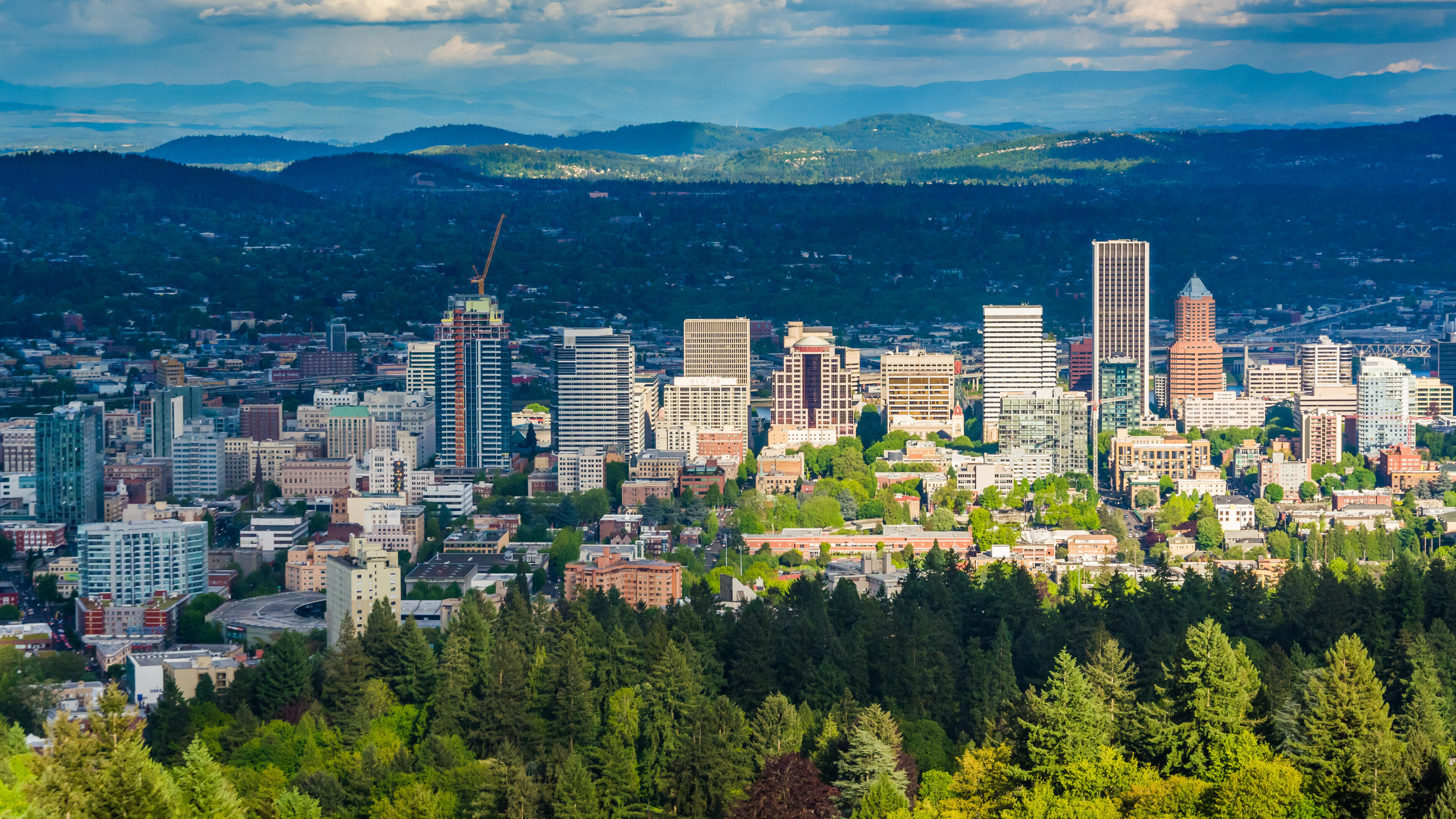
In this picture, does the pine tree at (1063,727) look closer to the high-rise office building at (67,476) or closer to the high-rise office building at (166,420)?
the high-rise office building at (67,476)

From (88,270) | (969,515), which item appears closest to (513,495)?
(969,515)

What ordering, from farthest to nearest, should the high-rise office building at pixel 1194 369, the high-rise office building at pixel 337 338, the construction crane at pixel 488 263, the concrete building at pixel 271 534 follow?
the construction crane at pixel 488 263
the high-rise office building at pixel 337 338
the high-rise office building at pixel 1194 369
the concrete building at pixel 271 534

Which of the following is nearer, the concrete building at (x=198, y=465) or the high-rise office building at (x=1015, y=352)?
the concrete building at (x=198, y=465)

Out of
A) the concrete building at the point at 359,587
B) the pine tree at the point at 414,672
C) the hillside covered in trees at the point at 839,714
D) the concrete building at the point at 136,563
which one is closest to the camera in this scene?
the hillside covered in trees at the point at 839,714

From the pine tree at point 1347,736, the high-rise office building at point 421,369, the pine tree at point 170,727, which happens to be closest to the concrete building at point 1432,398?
the high-rise office building at point 421,369

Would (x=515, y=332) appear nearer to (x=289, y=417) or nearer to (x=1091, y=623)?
(x=289, y=417)

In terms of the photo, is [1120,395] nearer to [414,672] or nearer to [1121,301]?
[1121,301]
